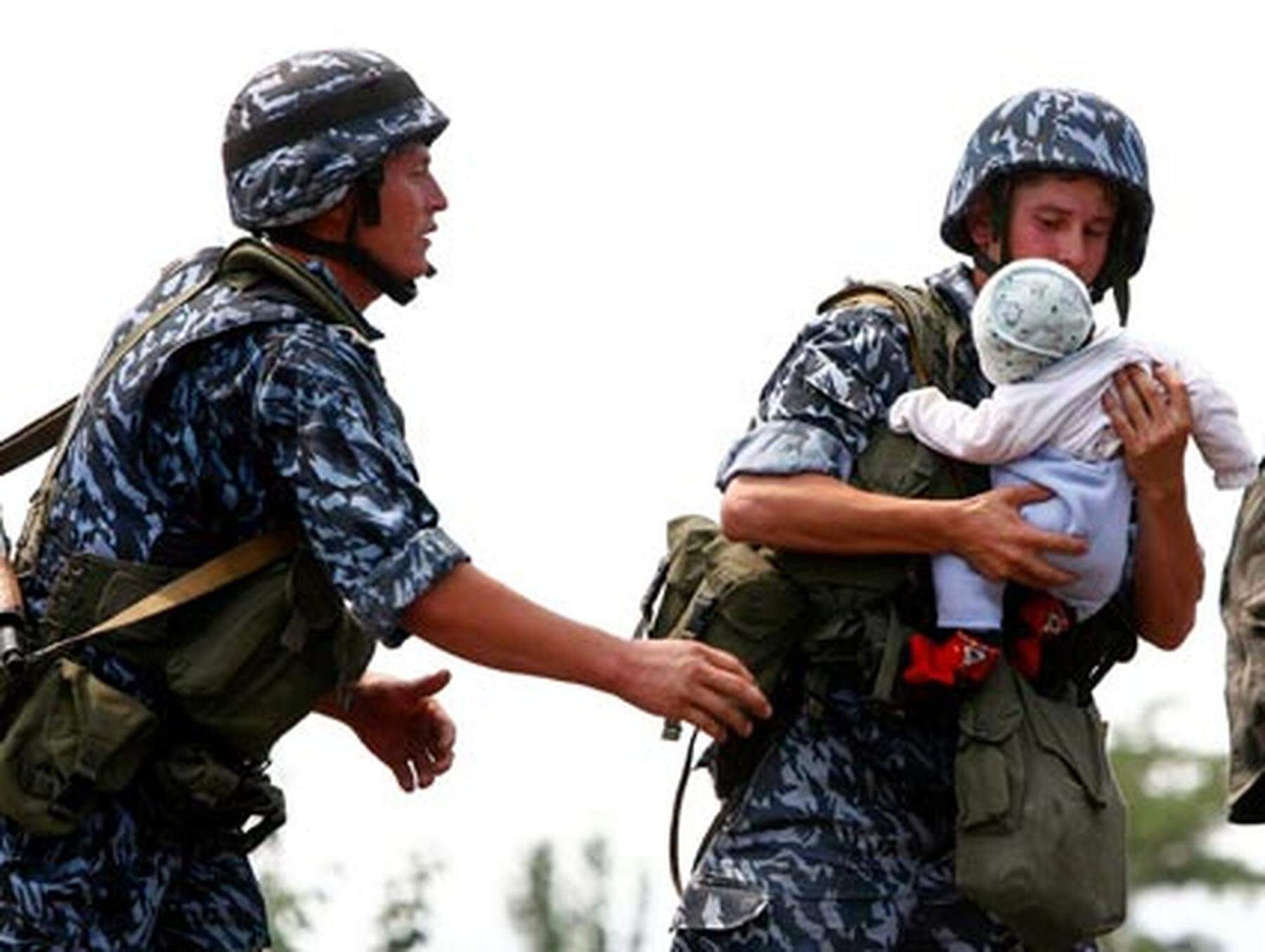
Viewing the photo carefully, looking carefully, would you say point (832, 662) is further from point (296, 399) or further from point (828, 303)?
point (296, 399)

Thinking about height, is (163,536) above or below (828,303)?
below

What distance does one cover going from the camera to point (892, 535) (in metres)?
9.62

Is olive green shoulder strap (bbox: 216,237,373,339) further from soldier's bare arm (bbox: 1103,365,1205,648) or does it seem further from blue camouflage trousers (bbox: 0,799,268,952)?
soldier's bare arm (bbox: 1103,365,1205,648)

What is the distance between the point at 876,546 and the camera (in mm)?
9664

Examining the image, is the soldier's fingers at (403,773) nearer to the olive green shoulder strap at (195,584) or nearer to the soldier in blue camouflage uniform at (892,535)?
the soldier in blue camouflage uniform at (892,535)

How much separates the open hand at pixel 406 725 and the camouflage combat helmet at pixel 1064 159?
1.33 m

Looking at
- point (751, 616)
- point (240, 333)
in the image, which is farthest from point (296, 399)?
point (751, 616)

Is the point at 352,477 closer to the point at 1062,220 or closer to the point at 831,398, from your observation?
the point at 831,398

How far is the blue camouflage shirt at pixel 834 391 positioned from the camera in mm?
9758

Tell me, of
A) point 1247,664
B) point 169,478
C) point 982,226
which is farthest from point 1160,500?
point 169,478

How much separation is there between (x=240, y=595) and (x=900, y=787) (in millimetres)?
1381

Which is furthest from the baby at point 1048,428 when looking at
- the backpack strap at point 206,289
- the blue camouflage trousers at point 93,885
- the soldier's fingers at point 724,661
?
the blue camouflage trousers at point 93,885

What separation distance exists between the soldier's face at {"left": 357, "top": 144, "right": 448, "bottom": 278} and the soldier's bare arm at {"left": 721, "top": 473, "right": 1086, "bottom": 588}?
Result: 0.79 meters

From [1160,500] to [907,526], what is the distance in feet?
1.56
